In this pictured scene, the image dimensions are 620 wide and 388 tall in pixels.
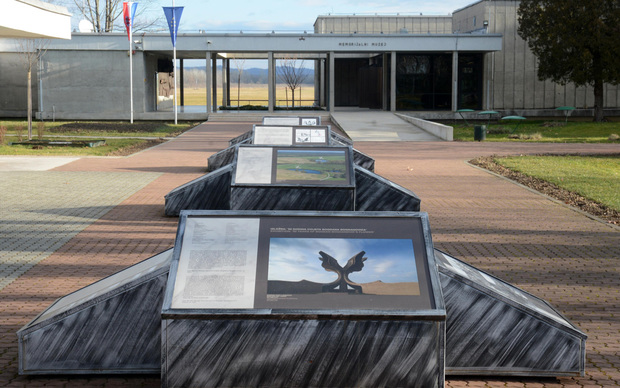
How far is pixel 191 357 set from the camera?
15.3 feet

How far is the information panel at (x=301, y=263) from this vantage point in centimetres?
466

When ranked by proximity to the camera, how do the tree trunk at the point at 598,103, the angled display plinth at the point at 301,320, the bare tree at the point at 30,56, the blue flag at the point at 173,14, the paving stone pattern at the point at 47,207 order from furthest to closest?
the tree trunk at the point at 598,103, the blue flag at the point at 173,14, the bare tree at the point at 30,56, the paving stone pattern at the point at 47,207, the angled display plinth at the point at 301,320

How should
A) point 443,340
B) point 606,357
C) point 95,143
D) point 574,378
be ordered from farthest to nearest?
1. point 95,143
2. point 606,357
3. point 574,378
4. point 443,340

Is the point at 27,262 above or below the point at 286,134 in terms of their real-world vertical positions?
below

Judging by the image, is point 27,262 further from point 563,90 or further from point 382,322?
point 563,90

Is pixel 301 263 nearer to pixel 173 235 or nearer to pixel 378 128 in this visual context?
pixel 173 235

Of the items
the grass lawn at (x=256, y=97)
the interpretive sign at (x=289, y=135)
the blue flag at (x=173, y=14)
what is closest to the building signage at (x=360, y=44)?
the blue flag at (x=173, y=14)

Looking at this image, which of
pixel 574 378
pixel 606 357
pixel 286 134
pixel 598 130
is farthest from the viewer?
pixel 598 130

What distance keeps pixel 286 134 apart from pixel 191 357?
12.2m

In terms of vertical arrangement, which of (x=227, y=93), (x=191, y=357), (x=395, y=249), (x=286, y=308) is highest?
(x=227, y=93)

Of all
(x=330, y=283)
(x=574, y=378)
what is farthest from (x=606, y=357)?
(x=330, y=283)

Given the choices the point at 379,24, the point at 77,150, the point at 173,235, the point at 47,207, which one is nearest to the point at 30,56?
the point at 77,150

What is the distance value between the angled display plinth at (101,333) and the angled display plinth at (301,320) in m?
0.61

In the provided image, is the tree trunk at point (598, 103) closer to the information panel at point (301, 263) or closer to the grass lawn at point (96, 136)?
the grass lawn at point (96, 136)
